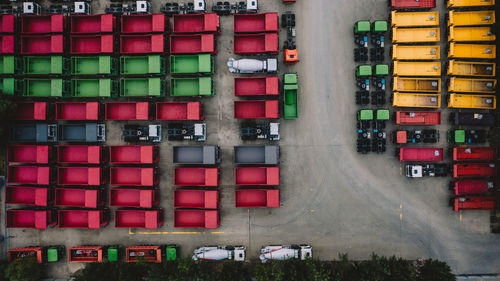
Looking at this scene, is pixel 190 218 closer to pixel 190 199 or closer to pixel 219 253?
pixel 190 199

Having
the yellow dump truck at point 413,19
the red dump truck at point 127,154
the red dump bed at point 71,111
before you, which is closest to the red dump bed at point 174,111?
the red dump truck at point 127,154

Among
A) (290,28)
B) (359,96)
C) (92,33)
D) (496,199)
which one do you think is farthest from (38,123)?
(496,199)

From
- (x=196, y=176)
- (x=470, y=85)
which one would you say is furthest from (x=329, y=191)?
(x=470, y=85)

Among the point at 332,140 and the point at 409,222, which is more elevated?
the point at 332,140

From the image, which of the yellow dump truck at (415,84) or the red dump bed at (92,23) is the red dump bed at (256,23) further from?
the yellow dump truck at (415,84)

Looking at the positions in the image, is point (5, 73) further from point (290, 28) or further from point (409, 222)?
point (409, 222)

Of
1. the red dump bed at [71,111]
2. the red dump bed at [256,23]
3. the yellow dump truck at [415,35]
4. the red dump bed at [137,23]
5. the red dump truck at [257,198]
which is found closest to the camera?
the red dump truck at [257,198]
